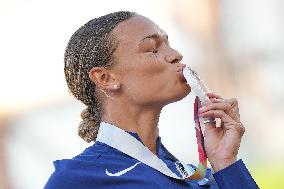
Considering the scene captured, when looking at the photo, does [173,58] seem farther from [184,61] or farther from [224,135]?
[184,61]

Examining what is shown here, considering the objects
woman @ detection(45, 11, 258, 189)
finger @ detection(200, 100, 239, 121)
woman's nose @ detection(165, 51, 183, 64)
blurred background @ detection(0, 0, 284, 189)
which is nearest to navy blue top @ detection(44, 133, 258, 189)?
woman @ detection(45, 11, 258, 189)

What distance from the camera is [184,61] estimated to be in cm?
368

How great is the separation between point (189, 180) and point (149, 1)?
265cm

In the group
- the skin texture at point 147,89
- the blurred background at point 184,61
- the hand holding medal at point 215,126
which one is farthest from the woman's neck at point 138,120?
the blurred background at point 184,61

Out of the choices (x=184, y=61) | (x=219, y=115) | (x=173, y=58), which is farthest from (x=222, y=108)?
(x=184, y=61)

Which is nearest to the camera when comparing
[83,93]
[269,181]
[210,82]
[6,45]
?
[83,93]

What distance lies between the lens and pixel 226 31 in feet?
12.8

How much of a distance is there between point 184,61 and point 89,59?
7.13 ft

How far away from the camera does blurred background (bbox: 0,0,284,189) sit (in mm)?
3592

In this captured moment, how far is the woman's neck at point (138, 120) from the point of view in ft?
4.89

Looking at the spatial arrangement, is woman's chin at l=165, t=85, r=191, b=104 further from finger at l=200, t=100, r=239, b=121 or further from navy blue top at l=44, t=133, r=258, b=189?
navy blue top at l=44, t=133, r=258, b=189

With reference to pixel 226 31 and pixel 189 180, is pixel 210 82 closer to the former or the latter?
pixel 226 31

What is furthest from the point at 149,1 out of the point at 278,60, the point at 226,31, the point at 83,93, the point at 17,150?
the point at 83,93

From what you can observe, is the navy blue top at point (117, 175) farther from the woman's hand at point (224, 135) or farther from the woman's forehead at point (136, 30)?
the woman's forehead at point (136, 30)
